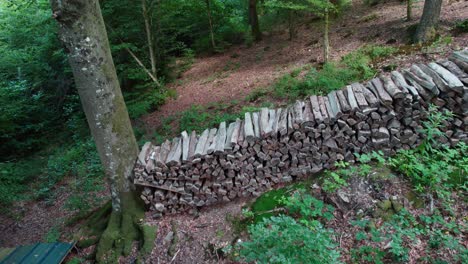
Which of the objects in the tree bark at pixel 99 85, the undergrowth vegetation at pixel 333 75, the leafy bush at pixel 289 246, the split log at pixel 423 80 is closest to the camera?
the leafy bush at pixel 289 246

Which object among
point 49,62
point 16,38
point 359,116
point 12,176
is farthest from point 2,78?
point 359,116

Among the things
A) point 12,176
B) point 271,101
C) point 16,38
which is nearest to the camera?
point 271,101

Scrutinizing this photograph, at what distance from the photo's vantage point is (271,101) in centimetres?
773

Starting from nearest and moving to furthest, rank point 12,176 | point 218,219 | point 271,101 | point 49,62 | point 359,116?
point 359,116 → point 218,219 → point 271,101 → point 12,176 → point 49,62

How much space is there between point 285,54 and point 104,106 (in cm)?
809

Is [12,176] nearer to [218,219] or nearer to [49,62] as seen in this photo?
[49,62]

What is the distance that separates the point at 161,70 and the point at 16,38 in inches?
313

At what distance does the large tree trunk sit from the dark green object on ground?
912cm

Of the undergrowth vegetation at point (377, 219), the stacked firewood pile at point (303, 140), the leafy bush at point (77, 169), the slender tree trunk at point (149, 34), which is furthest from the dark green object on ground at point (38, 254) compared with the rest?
the slender tree trunk at point (149, 34)

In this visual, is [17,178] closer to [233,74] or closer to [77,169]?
[77,169]

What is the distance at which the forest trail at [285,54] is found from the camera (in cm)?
887

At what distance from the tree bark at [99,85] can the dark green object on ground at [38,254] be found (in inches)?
38.8

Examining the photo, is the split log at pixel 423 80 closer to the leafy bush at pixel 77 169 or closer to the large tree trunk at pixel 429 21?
the large tree trunk at pixel 429 21

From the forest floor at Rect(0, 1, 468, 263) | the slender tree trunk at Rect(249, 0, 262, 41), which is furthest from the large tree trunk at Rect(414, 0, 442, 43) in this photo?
the slender tree trunk at Rect(249, 0, 262, 41)
